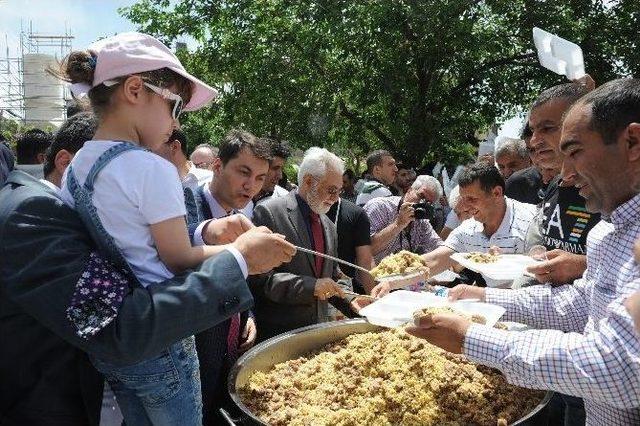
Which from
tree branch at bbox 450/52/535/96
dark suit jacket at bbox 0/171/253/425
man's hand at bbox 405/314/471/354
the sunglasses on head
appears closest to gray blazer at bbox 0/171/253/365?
dark suit jacket at bbox 0/171/253/425

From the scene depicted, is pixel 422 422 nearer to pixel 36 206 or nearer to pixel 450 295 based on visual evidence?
pixel 450 295

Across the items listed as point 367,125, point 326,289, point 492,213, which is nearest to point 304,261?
point 326,289

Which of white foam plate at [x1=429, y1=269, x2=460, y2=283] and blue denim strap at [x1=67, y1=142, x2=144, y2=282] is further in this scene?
white foam plate at [x1=429, y1=269, x2=460, y2=283]

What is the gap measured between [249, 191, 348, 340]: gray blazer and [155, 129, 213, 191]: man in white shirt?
0.72 meters

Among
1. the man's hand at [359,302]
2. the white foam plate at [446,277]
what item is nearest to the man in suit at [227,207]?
the man's hand at [359,302]

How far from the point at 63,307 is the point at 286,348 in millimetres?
1735

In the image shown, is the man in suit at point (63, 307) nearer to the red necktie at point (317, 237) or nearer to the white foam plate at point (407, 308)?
the white foam plate at point (407, 308)

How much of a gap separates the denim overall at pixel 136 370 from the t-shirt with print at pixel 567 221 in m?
2.16

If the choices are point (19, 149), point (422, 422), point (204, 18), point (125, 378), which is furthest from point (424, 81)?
point (125, 378)

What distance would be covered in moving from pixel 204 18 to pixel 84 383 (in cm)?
1253

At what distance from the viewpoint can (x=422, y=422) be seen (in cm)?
224

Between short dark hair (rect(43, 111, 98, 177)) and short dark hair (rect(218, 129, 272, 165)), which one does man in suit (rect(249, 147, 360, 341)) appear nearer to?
short dark hair (rect(218, 129, 272, 165))

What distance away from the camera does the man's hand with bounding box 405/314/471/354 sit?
1853 millimetres

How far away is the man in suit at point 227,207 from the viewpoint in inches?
108
